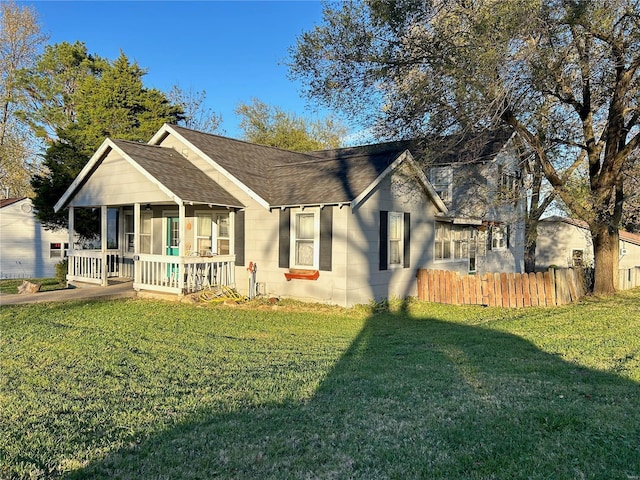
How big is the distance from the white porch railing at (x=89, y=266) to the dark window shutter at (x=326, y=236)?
292 inches

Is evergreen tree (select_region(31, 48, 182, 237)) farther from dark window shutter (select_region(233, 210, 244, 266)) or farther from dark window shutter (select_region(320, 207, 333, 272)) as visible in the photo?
dark window shutter (select_region(320, 207, 333, 272))

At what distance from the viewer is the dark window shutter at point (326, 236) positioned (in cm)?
1269

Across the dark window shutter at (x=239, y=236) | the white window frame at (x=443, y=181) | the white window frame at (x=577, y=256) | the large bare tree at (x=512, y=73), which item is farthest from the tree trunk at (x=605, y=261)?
the white window frame at (x=577, y=256)

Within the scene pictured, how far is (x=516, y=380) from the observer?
5891 millimetres

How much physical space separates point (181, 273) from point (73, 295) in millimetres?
3101

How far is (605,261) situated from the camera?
15.2 m

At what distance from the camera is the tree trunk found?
49.5 feet

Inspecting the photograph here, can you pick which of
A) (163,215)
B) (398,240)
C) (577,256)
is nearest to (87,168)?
(163,215)

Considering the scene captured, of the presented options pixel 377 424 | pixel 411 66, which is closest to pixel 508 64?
pixel 411 66

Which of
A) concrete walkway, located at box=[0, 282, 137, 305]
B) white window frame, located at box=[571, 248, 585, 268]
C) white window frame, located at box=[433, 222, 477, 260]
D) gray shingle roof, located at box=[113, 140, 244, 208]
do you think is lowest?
concrete walkway, located at box=[0, 282, 137, 305]

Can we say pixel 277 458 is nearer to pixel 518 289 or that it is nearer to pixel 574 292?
pixel 518 289

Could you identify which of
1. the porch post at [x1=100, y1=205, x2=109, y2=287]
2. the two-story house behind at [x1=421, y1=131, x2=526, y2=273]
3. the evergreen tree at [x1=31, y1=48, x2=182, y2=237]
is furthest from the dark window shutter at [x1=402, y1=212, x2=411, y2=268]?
the evergreen tree at [x1=31, y1=48, x2=182, y2=237]

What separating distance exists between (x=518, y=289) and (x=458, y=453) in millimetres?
10732

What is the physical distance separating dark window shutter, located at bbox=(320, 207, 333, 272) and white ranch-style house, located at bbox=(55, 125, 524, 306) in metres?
0.03
